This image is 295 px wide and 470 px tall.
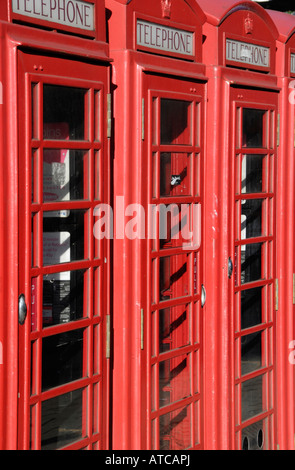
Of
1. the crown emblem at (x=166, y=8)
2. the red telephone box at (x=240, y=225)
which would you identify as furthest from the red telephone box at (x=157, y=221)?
the red telephone box at (x=240, y=225)

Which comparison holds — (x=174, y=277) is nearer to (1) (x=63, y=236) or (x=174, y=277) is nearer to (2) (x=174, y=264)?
(2) (x=174, y=264)

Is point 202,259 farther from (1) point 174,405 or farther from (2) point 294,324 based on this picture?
(2) point 294,324

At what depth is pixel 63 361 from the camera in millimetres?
3275

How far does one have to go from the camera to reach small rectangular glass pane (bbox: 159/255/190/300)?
154 inches

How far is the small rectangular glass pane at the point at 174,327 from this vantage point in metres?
3.90

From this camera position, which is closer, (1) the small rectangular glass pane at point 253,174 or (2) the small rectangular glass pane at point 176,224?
(2) the small rectangular glass pane at point 176,224

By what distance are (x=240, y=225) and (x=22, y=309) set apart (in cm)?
182

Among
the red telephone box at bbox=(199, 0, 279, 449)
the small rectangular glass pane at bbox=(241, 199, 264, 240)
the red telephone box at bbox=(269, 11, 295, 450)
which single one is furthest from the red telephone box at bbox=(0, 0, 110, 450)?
the red telephone box at bbox=(269, 11, 295, 450)

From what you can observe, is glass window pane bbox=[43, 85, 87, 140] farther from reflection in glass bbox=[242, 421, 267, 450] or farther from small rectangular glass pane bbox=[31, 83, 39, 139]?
reflection in glass bbox=[242, 421, 267, 450]

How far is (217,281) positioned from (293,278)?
3.05 feet

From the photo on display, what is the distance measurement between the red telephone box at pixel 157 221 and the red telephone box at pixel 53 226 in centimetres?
13

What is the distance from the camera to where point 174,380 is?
4.01 m

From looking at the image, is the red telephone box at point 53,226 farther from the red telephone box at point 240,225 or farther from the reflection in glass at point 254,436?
the reflection in glass at point 254,436

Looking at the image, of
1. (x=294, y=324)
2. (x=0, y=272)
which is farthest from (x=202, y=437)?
(x=0, y=272)
